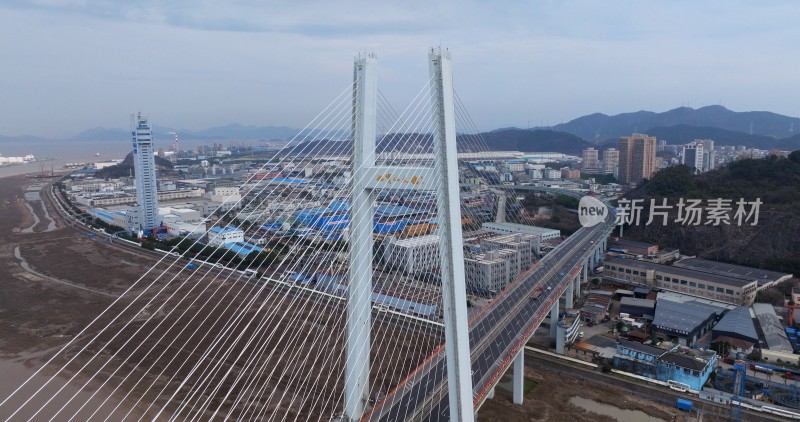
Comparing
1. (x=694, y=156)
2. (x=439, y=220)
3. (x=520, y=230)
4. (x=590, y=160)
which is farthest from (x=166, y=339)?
(x=590, y=160)

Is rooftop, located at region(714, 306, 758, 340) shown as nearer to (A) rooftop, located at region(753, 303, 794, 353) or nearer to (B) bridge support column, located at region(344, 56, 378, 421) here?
(A) rooftop, located at region(753, 303, 794, 353)

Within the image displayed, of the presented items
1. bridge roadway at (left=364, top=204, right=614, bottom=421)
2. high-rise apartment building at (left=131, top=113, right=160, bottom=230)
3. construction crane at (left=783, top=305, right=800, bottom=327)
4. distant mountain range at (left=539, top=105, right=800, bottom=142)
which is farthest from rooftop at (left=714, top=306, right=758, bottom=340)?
distant mountain range at (left=539, top=105, right=800, bottom=142)

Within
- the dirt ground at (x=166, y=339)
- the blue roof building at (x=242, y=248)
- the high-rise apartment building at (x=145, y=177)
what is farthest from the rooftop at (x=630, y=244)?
the high-rise apartment building at (x=145, y=177)

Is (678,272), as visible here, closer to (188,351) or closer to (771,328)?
(771,328)

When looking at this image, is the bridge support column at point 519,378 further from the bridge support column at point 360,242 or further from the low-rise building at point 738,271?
the low-rise building at point 738,271

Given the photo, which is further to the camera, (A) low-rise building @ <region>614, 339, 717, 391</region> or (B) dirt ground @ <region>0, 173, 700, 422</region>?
(A) low-rise building @ <region>614, 339, 717, 391</region>

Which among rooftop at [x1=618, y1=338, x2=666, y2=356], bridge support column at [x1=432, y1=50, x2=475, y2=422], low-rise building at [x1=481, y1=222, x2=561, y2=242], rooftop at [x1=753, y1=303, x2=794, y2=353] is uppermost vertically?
bridge support column at [x1=432, y1=50, x2=475, y2=422]

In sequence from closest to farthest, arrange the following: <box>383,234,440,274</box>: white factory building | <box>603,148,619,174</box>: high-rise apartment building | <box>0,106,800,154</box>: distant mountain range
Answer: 1. <box>383,234,440,274</box>: white factory building
2. <box>603,148,619,174</box>: high-rise apartment building
3. <box>0,106,800,154</box>: distant mountain range

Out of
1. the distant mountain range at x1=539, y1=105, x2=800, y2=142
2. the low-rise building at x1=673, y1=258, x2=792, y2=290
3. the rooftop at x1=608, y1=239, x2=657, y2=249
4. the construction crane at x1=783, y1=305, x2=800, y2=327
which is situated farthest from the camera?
the distant mountain range at x1=539, y1=105, x2=800, y2=142
